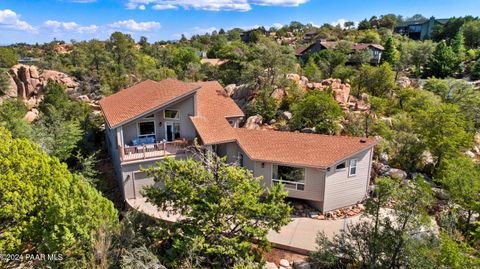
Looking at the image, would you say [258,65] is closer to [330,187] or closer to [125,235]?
[330,187]

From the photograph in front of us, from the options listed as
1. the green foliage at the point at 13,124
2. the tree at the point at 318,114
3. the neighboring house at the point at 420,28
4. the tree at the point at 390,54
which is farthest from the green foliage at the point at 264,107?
the neighboring house at the point at 420,28

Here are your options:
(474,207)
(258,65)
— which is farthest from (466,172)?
(258,65)

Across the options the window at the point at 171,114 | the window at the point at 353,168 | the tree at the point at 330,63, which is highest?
the tree at the point at 330,63

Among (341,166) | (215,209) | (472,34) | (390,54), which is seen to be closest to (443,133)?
(341,166)

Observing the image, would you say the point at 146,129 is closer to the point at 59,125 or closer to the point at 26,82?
the point at 59,125

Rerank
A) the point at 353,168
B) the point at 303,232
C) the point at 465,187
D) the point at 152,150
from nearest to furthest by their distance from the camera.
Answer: the point at 465,187 < the point at 303,232 < the point at 353,168 < the point at 152,150

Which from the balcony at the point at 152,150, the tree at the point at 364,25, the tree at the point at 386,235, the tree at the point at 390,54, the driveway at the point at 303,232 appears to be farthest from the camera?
the tree at the point at 364,25

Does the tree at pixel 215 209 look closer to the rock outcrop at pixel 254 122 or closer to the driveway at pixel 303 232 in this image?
the driveway at pixel 303 232
